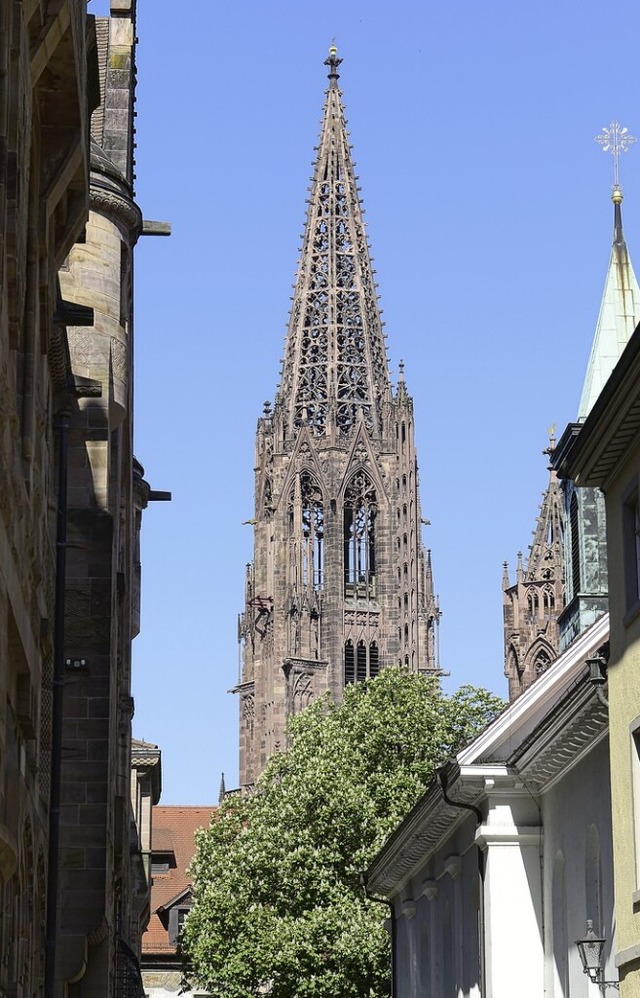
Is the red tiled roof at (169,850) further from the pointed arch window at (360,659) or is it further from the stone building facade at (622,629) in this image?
the stone building facade at (622,629)

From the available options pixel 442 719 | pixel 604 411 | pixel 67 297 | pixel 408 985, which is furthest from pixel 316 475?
pixel 604 411

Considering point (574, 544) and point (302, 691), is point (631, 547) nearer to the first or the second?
point (574, 544)

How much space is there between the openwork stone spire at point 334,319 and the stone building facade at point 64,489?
92375mm

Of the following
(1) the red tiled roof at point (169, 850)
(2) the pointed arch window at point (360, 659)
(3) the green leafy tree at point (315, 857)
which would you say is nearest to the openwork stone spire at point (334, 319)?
(2) the pointed arch window at point (360, 659)

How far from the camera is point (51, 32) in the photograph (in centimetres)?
1420

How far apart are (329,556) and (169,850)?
40.9m

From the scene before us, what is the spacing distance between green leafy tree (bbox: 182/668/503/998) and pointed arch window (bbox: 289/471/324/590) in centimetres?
6800

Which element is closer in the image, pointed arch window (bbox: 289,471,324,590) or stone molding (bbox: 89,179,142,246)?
stone molding (bbox: 89,179,142,246)

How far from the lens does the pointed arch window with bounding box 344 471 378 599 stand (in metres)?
125

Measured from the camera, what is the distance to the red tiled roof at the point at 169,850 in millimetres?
75125

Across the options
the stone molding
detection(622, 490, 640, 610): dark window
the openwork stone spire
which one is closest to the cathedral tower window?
the stone molding

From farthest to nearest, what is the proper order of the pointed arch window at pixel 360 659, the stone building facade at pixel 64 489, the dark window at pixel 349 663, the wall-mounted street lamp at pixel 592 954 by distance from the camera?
the pointed arch window at pixel 360 659 < the dark window at pixel 349 663 < the wall-mounted street lamp at pixel 592 954 < the stone building facade at pixel 64 489

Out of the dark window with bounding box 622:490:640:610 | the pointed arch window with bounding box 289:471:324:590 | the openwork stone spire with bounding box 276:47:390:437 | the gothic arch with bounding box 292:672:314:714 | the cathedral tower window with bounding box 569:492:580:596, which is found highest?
the openwork stone spire with bounding box 276:47:390:437

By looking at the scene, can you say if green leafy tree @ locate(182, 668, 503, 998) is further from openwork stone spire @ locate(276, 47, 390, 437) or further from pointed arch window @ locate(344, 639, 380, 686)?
openwork stone spire @ locate(276, 47, 390, 437)
